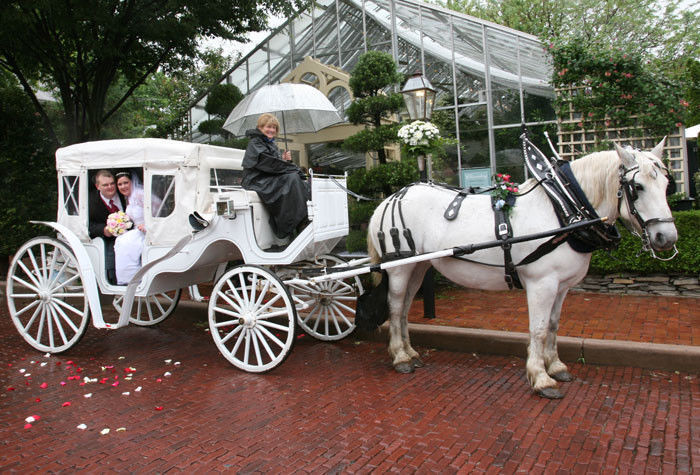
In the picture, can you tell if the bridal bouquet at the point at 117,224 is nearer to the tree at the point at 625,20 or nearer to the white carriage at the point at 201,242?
the white carriage at the point at 201,242

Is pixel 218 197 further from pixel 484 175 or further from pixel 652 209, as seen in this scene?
pixel 484 175

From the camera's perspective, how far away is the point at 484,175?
12.5m

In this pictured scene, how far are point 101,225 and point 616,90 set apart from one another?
26.2 feet

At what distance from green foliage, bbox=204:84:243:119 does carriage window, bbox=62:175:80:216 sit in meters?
9.26

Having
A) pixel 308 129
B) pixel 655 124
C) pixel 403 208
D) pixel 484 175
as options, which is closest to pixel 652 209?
pixel 403 208

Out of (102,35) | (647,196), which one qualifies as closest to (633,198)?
(647,196)

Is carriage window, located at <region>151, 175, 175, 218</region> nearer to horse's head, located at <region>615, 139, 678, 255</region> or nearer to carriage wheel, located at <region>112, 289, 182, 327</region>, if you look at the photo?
carriage wheel, located at <region>112, 289, 182, 327</region>

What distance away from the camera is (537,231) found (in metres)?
3.97

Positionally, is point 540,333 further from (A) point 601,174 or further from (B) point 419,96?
(B) point 419,96

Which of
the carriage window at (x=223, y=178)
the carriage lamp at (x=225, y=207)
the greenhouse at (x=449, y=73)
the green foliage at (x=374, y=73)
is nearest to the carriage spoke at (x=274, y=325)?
the carriage lamp at (x=225, y=207)

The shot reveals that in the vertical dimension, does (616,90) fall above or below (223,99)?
below

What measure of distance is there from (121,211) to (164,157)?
98 centimetres

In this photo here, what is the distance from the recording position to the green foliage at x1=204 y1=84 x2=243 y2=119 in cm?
1448

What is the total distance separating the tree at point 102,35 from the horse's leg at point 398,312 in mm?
7210
